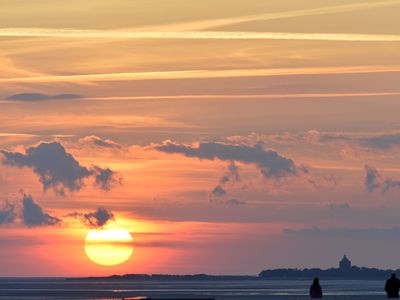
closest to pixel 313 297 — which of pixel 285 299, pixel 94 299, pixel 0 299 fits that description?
pixel 285 299

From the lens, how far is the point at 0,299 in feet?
483

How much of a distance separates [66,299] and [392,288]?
244ft

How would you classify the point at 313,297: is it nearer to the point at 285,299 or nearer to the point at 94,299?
the point at 285,299

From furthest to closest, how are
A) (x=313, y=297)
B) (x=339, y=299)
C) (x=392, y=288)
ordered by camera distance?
(x=339, y=299)
(x=313, y=297)
(x=392, y=288)

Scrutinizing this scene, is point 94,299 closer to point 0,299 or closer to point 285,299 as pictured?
point 0,299

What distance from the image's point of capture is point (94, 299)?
142 m

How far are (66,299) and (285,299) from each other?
38.0 m

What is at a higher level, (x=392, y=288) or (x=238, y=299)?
(x=238, y=299)

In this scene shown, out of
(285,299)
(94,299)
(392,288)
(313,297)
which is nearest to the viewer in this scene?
(392,288)

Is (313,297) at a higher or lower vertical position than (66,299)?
lower

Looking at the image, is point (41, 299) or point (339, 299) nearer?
point (339, 299)

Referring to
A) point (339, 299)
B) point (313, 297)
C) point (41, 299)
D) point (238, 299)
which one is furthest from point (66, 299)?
point (313, 297)

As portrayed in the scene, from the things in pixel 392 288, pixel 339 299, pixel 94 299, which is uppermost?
pixel 94 299

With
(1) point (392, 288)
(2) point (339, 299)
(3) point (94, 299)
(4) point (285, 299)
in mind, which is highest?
(3) point (94, 299)
